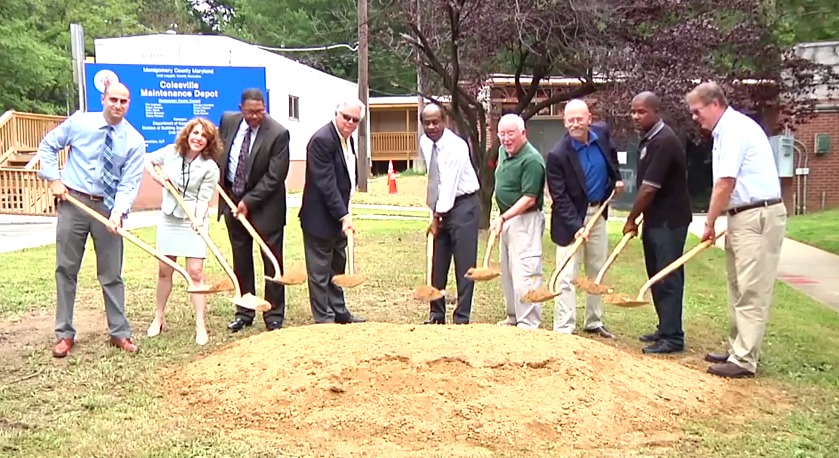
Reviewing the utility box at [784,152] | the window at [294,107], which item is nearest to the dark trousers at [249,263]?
the utility box at [784,152]

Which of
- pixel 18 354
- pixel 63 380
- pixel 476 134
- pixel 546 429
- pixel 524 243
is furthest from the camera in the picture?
pixel 476 134

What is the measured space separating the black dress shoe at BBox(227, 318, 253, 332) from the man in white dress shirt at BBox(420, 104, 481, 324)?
1.61 meters

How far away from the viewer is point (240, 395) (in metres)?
5.22

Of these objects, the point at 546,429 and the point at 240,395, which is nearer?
the point at 546,429

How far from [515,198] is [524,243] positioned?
1.21 feet

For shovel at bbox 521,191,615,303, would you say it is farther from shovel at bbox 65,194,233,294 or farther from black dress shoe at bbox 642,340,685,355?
shovel at bbox 65,194,233,294

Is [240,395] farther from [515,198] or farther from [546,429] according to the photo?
[515,198]

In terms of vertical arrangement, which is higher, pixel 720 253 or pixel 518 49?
pixel 518 49

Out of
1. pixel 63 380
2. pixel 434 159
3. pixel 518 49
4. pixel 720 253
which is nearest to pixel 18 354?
pixel 63 380

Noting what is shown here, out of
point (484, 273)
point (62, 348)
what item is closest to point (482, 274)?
point (484, 273)

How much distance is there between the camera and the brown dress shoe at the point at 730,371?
234 inches

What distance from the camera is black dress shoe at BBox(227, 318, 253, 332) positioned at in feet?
24.3

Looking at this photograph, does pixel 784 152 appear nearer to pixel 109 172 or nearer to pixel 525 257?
pixel 525 257

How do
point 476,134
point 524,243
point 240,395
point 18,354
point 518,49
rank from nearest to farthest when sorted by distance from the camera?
1. point 240,395
2. point 18,354
3. point 524,243
4. point 518,49
5. point 476,134
